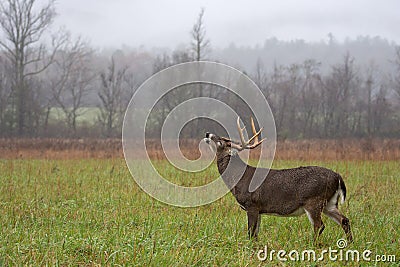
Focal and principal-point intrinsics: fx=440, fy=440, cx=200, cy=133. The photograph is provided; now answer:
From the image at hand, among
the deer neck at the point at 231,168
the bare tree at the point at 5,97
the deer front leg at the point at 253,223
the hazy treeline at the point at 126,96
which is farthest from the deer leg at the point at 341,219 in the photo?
the bare tree at the point at 5,97

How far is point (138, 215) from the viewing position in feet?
22.0

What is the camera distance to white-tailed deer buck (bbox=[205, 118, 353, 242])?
17.4ft

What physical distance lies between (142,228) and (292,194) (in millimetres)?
2077

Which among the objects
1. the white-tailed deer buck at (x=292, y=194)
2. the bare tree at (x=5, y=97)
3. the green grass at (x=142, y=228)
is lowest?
the green grass at (x=142, y=228)

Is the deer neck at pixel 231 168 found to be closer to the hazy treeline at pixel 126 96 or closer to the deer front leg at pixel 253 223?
the deer front leg at pixel 253 223

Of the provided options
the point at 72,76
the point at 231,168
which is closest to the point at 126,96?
the point at 72,76

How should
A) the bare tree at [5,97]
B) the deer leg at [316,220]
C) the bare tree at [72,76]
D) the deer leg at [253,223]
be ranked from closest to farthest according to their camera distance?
the deer leg at [316,220] < the deer leg at [253,223] < the bare tree at [5,97] < the bare tree at [72,76]

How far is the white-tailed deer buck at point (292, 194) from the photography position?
17.4 feet

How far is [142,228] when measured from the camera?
19.7ft

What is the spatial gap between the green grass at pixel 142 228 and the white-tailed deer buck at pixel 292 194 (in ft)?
0.99

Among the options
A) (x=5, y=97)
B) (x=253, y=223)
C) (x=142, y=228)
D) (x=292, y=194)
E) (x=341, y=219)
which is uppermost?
(x=5, y=97)

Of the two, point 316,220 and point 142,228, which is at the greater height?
point 316,220

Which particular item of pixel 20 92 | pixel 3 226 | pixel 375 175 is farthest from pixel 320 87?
pixel 3 226

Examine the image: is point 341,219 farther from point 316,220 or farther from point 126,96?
point 126,96
